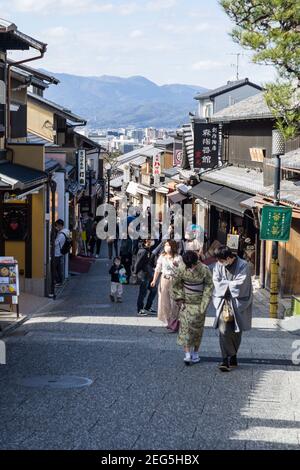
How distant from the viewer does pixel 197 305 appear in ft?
36.8

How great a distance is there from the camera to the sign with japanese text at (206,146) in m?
33.7

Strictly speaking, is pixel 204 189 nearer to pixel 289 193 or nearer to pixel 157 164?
pixel 289 193

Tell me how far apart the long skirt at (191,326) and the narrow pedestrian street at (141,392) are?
350 millimetres

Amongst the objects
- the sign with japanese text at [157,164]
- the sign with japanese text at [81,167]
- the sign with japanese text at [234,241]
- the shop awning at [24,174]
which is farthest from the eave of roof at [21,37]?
the sign with japanese text at [157,164]

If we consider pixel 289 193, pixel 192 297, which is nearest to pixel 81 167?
pixel 289 193

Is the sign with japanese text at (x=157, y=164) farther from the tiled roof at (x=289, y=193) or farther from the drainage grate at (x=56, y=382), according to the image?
the drainage grate at (x=56, y=382)

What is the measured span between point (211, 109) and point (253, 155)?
59.4 feet

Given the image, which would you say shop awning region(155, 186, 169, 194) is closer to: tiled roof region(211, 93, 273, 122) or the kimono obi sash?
tiled roof region(211, 93, 273, 122)

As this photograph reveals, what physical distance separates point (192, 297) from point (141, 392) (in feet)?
6.90

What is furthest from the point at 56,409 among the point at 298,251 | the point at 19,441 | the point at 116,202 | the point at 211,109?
the point at 116,202

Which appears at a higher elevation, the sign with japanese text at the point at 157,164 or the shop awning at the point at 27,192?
the sign with japanese text at the point at 157,164

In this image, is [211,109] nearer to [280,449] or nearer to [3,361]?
Answer: [3,361]

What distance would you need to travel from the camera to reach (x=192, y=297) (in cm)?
1119

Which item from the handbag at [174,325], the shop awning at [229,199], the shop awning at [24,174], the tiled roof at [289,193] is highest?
the shop awning at [24,174]
